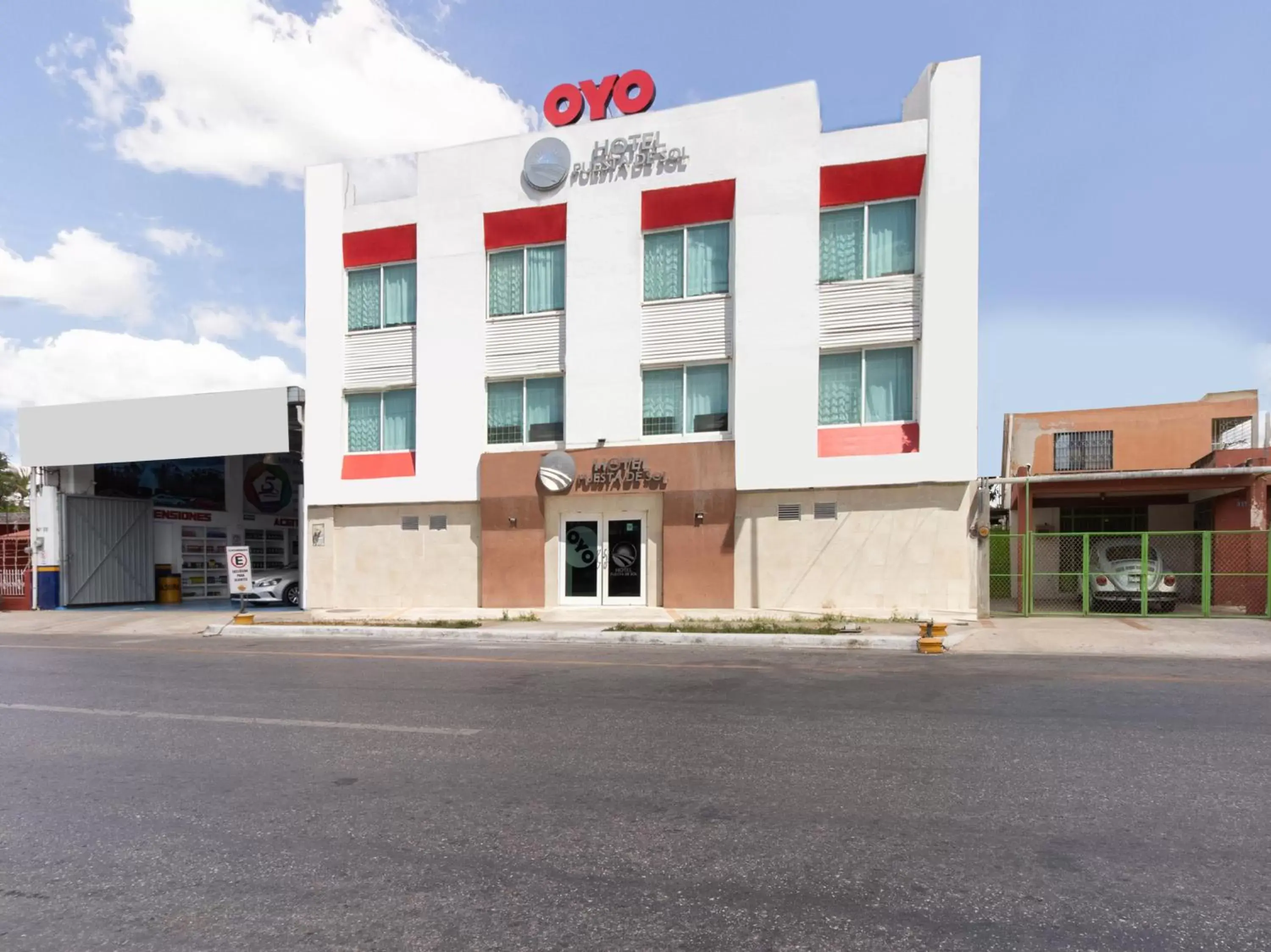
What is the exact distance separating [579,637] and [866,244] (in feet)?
33.3

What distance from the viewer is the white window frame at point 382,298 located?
2012cm

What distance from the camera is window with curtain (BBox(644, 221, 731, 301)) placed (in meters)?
18.2

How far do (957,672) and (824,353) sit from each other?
30.4 feet

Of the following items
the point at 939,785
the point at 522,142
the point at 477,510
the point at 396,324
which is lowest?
the point at 939,785

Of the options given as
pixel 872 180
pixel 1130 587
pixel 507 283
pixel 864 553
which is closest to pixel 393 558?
pixel 507 283

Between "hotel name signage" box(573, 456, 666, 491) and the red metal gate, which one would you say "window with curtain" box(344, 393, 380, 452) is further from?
the red metal gate

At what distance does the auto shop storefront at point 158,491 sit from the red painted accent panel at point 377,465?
61.6 inches

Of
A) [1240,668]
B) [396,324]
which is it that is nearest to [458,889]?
[1240,668]

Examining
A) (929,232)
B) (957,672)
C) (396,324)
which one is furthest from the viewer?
(396,324)

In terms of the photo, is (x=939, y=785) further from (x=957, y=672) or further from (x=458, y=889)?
(x=957, y=672)

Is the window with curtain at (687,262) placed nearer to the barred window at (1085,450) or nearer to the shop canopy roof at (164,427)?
the shop canopy roof at (164,427)

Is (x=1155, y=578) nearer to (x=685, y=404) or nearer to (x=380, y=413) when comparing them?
(x=685, y=404)

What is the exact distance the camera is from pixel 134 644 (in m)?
14.1

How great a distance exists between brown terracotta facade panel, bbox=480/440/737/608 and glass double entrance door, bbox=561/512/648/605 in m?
0.51
